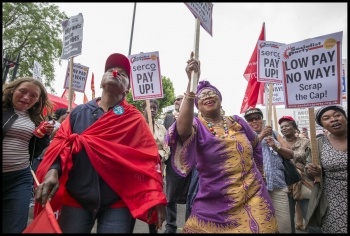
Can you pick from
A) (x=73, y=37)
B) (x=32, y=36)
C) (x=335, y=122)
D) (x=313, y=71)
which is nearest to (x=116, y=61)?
(x=313, y=71)

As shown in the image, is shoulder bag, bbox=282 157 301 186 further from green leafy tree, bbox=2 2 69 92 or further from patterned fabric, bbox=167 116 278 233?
green leafy tree, bbox=2 2 69 92

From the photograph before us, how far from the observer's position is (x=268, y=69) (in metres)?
4.88

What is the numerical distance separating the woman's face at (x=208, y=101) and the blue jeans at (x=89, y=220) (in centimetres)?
118

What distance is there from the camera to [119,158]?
232 centimetres

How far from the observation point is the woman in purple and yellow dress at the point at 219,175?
7.75 feet

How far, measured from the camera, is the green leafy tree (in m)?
17.6

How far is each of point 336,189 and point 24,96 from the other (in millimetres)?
3113

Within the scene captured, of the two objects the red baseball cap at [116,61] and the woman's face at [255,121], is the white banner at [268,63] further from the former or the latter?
the red baseball cap at [116,61]

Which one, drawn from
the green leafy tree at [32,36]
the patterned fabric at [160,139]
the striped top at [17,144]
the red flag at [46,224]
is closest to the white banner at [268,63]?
the patterned fabric at [160,139]

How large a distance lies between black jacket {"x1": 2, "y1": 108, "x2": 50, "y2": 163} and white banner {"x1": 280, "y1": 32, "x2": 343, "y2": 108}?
2.64 m

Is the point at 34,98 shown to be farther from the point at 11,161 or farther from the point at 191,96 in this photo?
the point at 191,96

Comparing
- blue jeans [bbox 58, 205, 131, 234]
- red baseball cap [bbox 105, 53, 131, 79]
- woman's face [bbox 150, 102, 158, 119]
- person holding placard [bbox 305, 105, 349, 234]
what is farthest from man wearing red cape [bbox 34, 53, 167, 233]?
woman's face [bbox 150, 102, 158, 119]

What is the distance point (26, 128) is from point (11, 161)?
0.35 meters

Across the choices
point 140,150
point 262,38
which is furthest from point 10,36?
point 140,150
